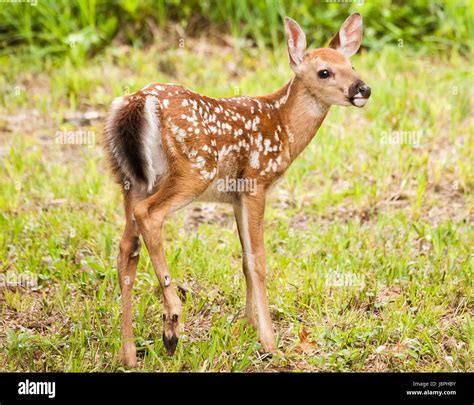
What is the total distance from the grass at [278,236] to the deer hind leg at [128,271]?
0.32 feet

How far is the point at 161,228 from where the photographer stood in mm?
4867

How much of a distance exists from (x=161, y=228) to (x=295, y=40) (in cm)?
145

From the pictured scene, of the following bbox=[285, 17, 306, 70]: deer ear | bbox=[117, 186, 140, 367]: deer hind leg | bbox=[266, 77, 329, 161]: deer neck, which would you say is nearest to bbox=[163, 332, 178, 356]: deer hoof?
bbox=[117, 186, 140, 367]: deer hind leg

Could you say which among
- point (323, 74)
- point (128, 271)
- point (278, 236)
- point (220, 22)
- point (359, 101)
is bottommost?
point (128, 271)

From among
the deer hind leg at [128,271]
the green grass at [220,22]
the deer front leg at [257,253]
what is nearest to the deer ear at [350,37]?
the deer front leg at [257,253]

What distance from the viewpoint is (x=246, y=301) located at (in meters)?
5.62

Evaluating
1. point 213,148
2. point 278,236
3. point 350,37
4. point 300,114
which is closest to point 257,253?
point 213,148

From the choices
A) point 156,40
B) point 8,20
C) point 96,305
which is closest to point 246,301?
point 96,305

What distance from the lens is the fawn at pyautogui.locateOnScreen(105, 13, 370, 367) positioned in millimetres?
4938

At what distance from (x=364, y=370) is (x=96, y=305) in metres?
1.71

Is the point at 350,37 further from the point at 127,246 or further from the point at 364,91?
the point at 127,246

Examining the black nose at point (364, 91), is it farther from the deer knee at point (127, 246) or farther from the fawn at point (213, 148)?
the deer knee at point (127, 246)

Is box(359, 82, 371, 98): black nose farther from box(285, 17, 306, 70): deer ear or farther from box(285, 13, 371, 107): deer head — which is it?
box(285, 17, 306, 70): deer ear

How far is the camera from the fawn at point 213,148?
494 cm
